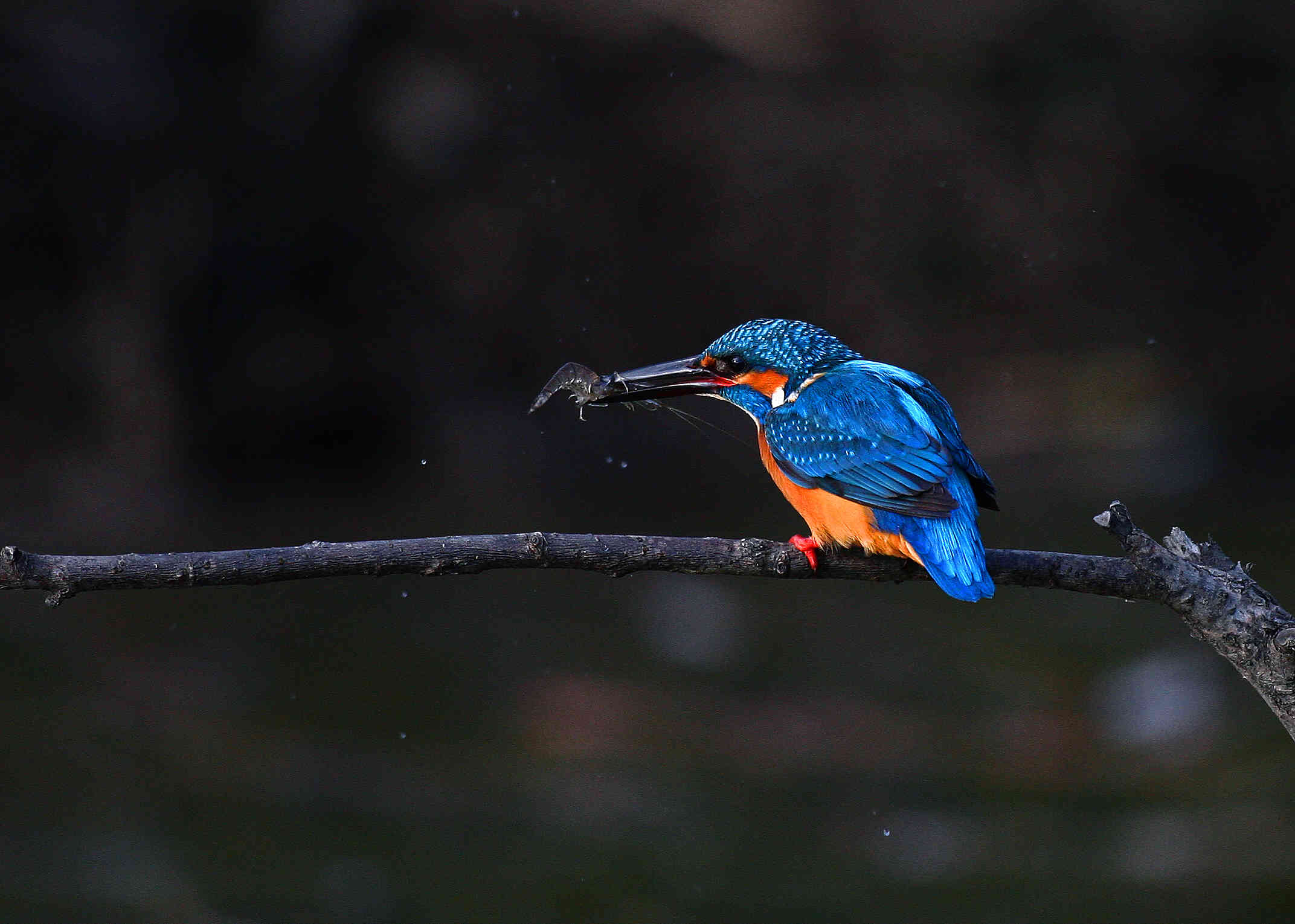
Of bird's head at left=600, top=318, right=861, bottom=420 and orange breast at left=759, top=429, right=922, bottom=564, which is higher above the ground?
bird's head at left=600, top=318, right=861, bottom=420

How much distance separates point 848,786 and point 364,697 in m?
1.61

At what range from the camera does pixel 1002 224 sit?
22.7ft

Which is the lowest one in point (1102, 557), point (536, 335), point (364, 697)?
point (364, 697)

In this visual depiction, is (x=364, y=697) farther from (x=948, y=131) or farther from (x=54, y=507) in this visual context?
(x=948, y=131)

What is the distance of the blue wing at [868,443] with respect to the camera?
186 cm

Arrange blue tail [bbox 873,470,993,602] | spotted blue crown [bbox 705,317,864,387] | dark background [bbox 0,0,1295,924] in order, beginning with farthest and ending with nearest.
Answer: dark background [bbox 0,0,1295,924] < spotted blue crown [bbox 705,317,864,387] < blue tail [bbox 873,470,993,602]

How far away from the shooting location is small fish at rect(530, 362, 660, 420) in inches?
83.1

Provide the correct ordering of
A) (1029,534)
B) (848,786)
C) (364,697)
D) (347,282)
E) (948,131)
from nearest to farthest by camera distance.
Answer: (848,786) < (364,697) < (1029,534) < (347,282) < (948,131)

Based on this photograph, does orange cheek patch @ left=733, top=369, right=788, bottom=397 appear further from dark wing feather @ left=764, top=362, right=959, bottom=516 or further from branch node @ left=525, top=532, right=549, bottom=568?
branch node @ left=525, top=532, right=549, bottom=568

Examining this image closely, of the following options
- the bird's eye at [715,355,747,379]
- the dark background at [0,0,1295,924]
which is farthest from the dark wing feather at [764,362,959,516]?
the dark background at [0,0,1295,924]

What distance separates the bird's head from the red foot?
11.0 inches

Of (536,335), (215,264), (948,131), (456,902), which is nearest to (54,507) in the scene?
(215,264)

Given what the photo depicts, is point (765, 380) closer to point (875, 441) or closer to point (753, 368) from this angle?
point (753, 368)

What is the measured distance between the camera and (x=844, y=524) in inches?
76.5
